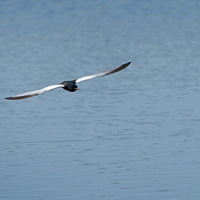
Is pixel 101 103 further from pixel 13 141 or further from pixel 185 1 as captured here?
pixel 185 1

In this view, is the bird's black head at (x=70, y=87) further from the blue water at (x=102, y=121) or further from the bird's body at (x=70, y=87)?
the blue water at (x=102, y=121)

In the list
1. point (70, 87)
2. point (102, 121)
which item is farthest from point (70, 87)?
point (102, 121)

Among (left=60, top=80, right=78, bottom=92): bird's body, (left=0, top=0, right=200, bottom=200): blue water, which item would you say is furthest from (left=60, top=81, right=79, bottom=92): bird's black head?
(left=0, top=0, right=200, bottom=200): blue water

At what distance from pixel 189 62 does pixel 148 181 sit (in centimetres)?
1404

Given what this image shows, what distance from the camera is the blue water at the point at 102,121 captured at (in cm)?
1353

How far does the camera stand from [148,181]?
13.6 metres

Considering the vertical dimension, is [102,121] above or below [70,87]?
below

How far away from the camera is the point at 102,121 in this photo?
706 inches

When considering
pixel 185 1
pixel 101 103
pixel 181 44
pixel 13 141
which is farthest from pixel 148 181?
pixel 185 1

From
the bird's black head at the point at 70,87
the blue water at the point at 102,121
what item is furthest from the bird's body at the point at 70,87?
the blue water at the point at 102,121

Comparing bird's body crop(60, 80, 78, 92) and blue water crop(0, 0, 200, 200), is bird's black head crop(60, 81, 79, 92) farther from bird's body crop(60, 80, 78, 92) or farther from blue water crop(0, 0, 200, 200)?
blue water crop(0, 0, 200, 200)

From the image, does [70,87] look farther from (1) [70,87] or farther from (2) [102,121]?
(2) [102,121]

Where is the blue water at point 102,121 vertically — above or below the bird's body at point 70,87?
below

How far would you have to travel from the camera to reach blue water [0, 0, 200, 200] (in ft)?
44.4
